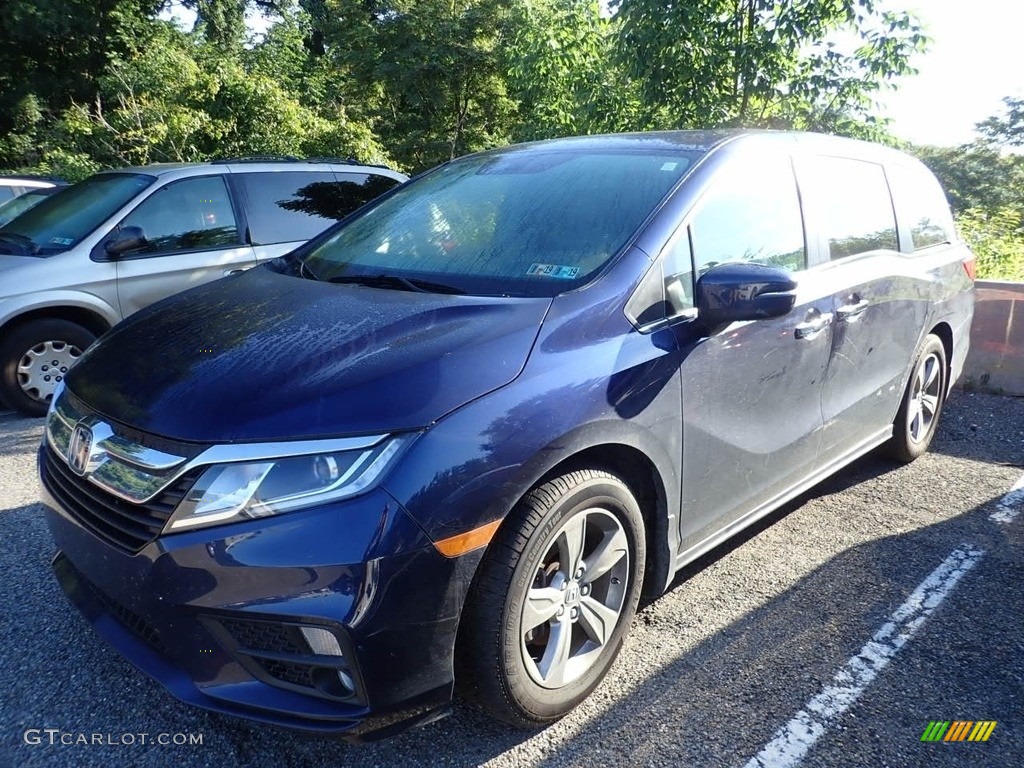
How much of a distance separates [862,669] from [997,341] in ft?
14.6

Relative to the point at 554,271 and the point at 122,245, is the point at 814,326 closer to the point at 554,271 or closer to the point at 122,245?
the point at 554,271

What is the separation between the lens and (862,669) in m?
2.61

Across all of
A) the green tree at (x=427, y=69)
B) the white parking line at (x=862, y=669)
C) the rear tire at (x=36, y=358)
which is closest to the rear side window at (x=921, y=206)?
the white parking line at (x=862, y=669)

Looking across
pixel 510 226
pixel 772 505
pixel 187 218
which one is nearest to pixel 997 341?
pixel 772 505

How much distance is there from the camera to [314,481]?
1.84m

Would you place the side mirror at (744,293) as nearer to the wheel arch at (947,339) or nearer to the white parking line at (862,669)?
the white parking line at (862,669)

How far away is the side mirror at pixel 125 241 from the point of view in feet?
17.0

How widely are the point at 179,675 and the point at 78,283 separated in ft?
13.3

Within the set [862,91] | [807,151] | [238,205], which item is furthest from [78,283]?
[862,91]

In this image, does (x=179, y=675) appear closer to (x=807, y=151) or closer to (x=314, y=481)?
(x=314, y=481)

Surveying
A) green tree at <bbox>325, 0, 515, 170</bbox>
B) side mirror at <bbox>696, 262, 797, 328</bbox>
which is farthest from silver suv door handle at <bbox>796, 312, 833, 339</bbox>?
green tree at <bbox>325, 0, 515, 170</bbox>

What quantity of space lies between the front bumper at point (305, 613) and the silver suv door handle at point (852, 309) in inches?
82.8

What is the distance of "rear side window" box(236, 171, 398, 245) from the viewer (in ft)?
19.1

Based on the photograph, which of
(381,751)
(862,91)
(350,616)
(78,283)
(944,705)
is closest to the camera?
(350,616)
